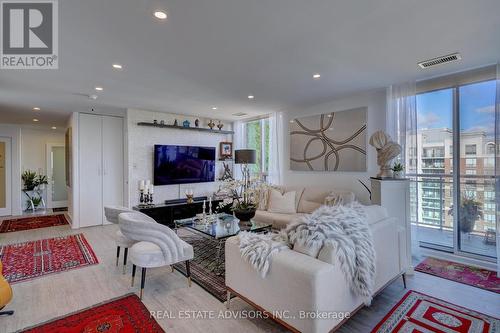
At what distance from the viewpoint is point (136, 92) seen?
3.95 m

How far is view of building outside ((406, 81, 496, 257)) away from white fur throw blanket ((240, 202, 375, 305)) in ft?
7.44

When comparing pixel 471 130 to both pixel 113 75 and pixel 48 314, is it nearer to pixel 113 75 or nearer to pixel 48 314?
pixel 113 75

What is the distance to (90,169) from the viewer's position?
535 cm

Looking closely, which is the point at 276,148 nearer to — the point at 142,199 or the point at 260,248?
the point at 142,199

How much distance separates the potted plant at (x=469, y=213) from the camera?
132 inches

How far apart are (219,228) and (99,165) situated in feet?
12.4

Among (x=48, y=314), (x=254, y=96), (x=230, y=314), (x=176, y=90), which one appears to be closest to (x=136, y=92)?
(x=176, y=90)

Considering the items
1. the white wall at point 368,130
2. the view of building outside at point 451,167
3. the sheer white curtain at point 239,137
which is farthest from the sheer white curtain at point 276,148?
the view of building outside at point 451,167

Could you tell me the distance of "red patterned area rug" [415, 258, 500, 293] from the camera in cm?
271

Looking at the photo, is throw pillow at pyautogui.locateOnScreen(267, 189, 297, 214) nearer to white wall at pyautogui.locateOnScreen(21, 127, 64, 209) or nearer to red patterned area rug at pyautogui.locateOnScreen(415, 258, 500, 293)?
red patterned area rug at pyautogui.locateOnScreen(415, 258, 500, 293)

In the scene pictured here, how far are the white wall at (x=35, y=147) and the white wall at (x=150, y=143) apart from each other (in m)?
4.19

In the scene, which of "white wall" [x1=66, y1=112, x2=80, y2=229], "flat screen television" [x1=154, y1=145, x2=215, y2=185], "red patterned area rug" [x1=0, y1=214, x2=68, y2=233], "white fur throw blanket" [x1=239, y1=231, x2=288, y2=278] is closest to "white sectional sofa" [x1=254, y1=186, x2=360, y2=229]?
"white fur throw blanket" [x1=239, y1=231, x2=288, y2=278]

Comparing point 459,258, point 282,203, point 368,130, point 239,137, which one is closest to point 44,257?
point 282,203

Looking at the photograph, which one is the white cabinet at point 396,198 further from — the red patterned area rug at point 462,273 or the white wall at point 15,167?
the white wall at point 15,167
